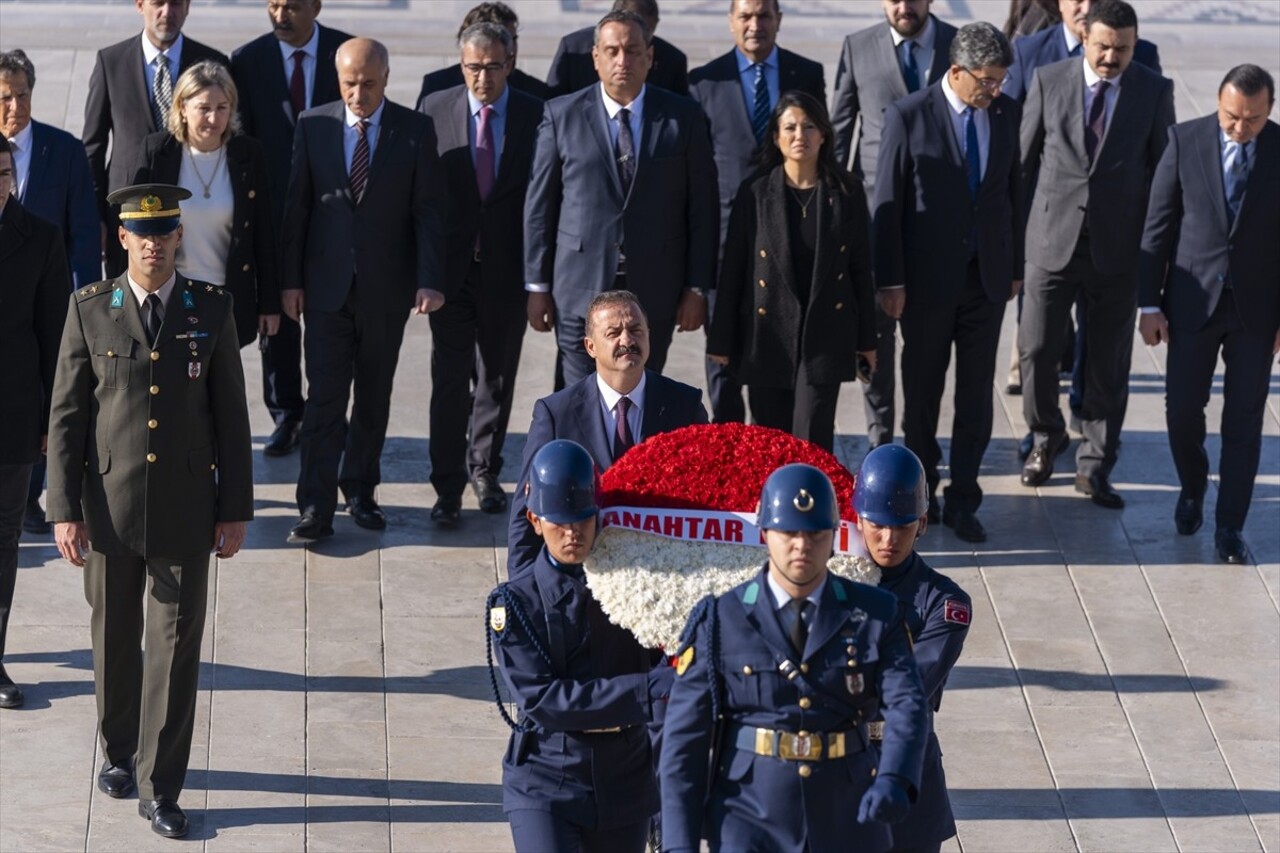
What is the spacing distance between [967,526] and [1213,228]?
1.66 metres

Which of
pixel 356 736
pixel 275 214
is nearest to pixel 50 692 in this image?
pixel 356 736

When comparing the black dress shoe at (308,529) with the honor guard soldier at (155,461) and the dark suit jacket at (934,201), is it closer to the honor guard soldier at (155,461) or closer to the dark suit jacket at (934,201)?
the honor guard soldier at (155,461)

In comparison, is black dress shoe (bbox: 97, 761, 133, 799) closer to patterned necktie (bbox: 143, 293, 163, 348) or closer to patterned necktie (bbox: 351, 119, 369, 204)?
patterned necktie (bbox: 143, 293, 163, 348)

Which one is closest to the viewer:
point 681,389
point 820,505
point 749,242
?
point 820,505

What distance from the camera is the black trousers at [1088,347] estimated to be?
33.3 ft

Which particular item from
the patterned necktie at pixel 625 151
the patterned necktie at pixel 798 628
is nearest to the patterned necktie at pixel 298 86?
the patterned necktie at pixel 625 151

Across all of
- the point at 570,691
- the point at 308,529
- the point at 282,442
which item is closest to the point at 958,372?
the point at 308,529

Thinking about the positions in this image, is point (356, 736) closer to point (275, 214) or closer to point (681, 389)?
point (681, 389)

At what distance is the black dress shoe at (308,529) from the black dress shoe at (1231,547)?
388cm

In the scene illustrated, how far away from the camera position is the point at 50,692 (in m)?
8.12

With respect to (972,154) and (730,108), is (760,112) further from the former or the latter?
(972,154)

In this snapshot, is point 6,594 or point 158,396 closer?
point 158,396

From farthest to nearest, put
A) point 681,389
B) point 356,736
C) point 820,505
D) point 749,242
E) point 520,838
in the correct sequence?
point 749,242
point 356,736
point 681,389
point 520,838
point 820,505

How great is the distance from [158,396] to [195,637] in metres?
0.79
